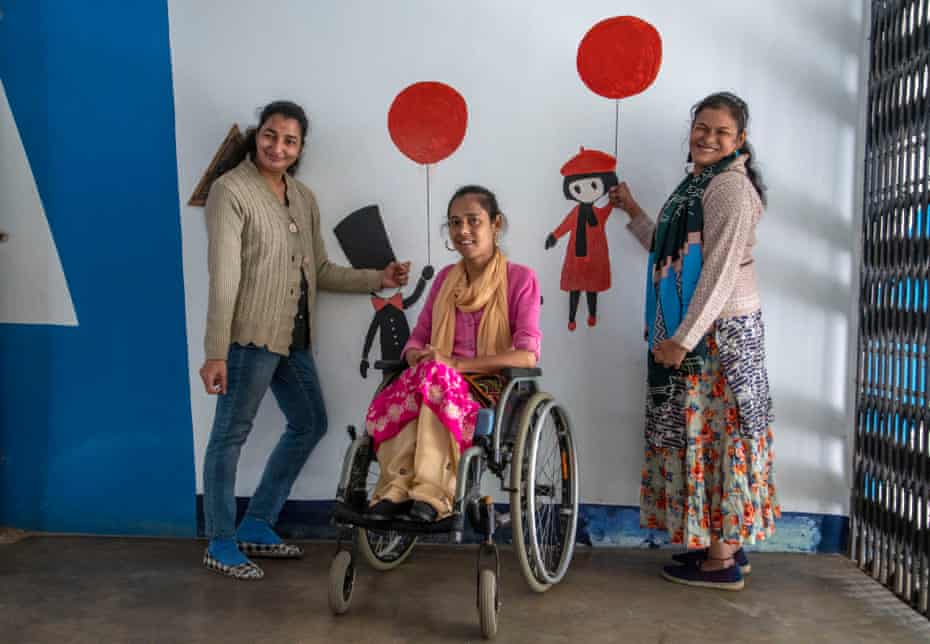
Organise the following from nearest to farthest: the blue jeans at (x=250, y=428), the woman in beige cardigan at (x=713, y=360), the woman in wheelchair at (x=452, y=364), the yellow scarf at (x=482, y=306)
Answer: the woman in wheelchair at (x=452, y=364) → the woman in beige cardigan at (x=713, y=360) → the yellow scarf at (x=482, y=306) → the blue jeans at (x=250, y=428)

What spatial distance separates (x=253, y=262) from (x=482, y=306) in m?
0.75

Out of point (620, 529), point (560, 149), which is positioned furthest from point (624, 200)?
point (620, 529)

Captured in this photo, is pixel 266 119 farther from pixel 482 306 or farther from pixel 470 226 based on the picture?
pixel 482 306

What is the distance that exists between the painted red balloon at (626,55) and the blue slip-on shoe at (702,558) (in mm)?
1544

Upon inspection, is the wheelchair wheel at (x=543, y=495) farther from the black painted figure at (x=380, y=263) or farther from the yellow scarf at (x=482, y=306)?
the black painted figure at (x=380, y=263)

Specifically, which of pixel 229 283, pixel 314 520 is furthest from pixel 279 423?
pixel 229 283

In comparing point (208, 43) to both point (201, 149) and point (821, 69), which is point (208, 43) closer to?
point (201, 149)

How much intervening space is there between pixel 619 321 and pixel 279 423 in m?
1.28

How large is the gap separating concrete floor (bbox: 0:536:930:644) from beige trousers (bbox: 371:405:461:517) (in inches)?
14.4

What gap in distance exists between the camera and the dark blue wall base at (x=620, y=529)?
2.79 metres

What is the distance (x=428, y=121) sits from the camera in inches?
112

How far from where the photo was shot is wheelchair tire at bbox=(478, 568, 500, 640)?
2.04 meters

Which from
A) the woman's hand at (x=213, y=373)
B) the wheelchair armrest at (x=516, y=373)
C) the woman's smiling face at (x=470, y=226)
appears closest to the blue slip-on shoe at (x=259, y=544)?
the woman's hand at (x=213, y=373)

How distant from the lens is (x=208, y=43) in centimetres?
291
